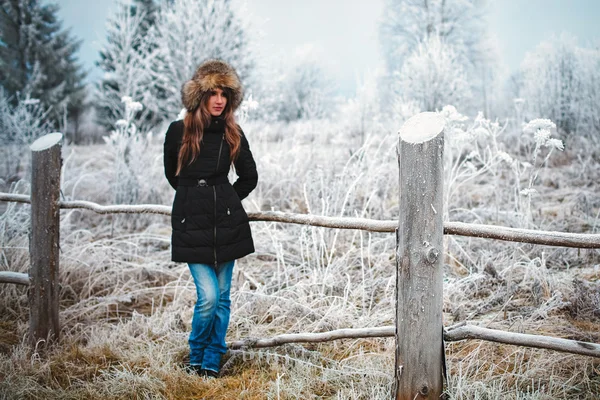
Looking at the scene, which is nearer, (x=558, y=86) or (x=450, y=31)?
(x=558, y=86)

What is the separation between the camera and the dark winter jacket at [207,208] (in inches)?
100.0

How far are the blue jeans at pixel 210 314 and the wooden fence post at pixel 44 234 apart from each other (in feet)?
3.56

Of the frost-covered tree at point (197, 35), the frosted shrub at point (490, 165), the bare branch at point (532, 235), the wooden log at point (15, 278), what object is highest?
the frost-covered tree at point (197, 35)

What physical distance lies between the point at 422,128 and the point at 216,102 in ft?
4.09

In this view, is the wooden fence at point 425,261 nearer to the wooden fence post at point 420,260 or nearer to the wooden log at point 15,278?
the wooden fence post at point 420,260

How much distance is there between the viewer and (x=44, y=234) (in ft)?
9.80

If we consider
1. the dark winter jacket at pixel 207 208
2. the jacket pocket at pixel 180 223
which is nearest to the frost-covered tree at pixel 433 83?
the dark winter jacket at pixel 207 208

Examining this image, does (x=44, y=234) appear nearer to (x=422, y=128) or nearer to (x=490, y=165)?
(x=422, y=128)

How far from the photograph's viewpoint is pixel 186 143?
259 centimetres

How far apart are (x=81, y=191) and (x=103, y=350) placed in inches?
199

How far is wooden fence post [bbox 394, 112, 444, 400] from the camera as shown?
1.97 m

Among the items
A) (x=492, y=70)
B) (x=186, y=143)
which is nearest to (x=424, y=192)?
(x=186, y=143)

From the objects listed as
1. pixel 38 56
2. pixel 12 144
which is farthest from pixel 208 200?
pixel 38 56

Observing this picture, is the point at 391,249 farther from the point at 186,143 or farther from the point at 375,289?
the point at 186,143
